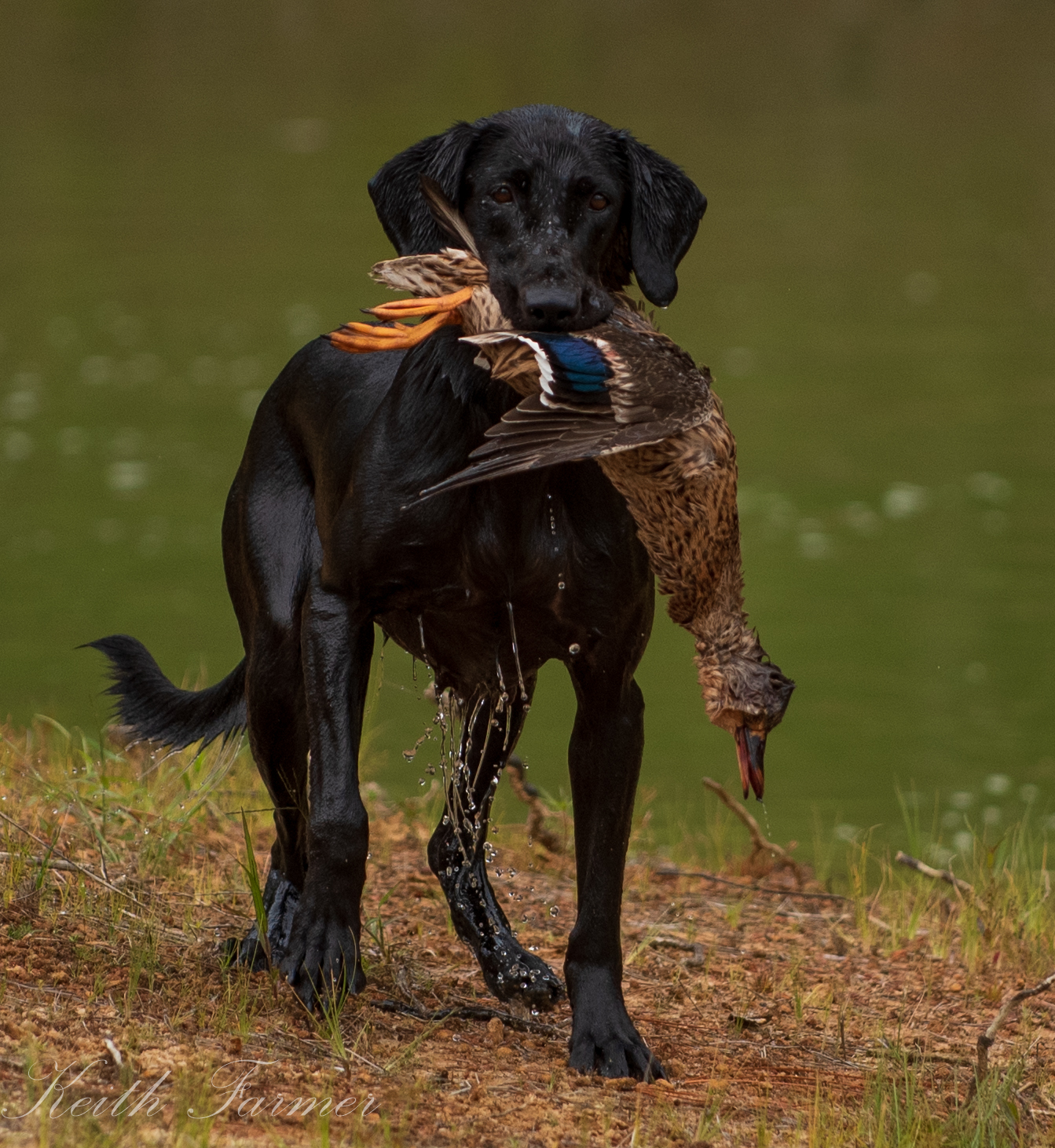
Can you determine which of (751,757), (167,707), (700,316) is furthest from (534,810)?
(700,316)

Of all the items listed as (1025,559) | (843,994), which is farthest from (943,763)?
(843,994)

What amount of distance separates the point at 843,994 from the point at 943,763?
401 centimetres

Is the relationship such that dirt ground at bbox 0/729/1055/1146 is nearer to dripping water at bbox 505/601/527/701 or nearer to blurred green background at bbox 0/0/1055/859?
dripping water at bbox 505/601/527/701

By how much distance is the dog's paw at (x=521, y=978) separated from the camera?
430 centimetres

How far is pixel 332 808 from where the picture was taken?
3844mm

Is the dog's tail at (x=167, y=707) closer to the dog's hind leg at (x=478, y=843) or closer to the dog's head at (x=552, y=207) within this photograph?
the dog's hind leg at (x=478, y=843)

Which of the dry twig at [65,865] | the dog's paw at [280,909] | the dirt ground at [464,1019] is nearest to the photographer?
the dirt ground at [464,1019]

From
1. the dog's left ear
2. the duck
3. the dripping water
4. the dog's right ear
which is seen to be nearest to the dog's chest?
the dripping water

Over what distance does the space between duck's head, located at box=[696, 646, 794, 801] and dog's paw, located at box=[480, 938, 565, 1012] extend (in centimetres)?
70

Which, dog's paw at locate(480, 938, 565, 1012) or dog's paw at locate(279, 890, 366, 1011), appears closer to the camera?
dog's paw at locate(279, 890, 366, 1011)

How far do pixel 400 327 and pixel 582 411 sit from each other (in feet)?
1.50

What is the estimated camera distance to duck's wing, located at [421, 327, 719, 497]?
11.3ft

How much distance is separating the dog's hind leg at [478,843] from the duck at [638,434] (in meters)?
0.63

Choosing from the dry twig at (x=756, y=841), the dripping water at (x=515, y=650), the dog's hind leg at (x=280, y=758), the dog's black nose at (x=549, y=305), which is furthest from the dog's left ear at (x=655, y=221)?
the dry twig at (x=756, y=841)
